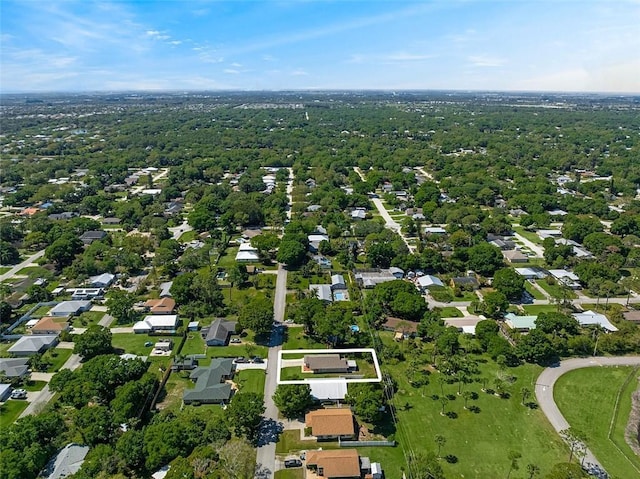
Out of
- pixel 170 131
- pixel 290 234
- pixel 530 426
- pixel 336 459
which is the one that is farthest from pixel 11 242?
pixel 170 131

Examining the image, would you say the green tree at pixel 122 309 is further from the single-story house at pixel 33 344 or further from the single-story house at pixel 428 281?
the single-story house at pixel 428 281

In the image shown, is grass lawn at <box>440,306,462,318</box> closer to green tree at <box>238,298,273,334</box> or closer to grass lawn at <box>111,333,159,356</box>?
green tree at <box>238,298,273,334</box>

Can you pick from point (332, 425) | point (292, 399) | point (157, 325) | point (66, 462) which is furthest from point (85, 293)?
point (332, 425)

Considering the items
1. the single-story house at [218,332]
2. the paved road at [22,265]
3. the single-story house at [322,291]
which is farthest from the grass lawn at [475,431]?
the paved road at [22,265]

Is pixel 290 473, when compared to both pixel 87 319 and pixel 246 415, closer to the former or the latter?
pixel 246 415

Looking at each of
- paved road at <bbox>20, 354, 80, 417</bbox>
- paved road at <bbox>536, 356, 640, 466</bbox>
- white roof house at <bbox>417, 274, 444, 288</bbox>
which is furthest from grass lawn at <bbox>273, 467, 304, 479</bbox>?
white roof house at <bbox>417, 274, 444, 288</bbox>
